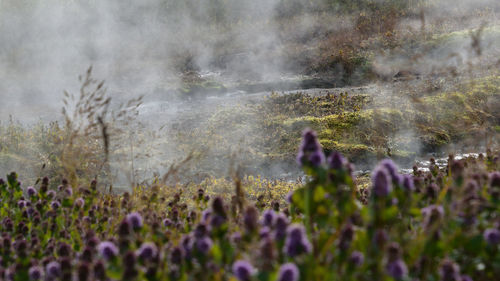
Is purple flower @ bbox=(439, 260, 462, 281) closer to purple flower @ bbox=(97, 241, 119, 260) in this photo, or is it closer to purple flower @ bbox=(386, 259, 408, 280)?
purple flower @ bbox=(386, 259, 408, 280)

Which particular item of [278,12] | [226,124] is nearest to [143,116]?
[226,124]

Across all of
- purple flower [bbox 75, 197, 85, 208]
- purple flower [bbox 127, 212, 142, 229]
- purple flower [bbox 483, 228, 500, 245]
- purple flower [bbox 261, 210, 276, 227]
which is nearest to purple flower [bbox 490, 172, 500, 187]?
purple flower [bbox 483, 228, 500, 245]

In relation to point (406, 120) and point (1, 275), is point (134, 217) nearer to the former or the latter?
point (1, 275)

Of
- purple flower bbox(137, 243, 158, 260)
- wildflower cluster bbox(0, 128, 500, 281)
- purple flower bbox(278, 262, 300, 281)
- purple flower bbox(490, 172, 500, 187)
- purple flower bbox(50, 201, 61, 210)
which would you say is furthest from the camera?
purple flower bbox(50, 201, 61, 210)

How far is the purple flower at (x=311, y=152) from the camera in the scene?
1166 mm

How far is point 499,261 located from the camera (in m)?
1.09

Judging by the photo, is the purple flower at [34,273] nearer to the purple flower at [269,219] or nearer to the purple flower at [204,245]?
the purple flower at [204,245]

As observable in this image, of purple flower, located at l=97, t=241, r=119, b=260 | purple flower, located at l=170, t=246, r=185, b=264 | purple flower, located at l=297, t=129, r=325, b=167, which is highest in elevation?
purple flower, located at l=297, t=129, r=325, b=167

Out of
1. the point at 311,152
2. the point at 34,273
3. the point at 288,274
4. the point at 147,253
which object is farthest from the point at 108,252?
the point at 311,152

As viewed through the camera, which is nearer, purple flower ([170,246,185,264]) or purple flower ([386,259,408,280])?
purple flower ([386,259,408,280])

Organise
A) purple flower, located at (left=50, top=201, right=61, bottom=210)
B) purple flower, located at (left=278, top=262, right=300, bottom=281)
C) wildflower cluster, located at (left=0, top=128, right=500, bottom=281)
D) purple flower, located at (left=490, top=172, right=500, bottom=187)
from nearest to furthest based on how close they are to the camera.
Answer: purple flower, located at (left=278, top=262, right=300, bottom=281), wildflower cluster, located at (left=0, top=128, right=500, bottom=281), purple flower, located at (left=490, top=172, right=500, bottom=187), purple flower, located at (left=50, top=201, right=61, bottom=210)

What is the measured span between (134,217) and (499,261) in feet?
3.33

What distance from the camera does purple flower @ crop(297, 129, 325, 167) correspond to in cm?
117

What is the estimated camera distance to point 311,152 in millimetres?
1188
